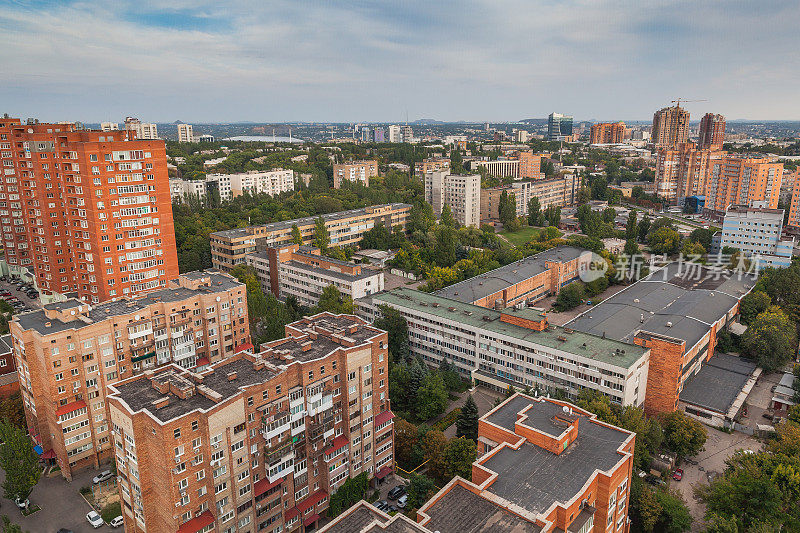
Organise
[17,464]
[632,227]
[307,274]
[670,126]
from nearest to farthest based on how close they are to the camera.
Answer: [17,464], [307,274], [632,227], [670,126]

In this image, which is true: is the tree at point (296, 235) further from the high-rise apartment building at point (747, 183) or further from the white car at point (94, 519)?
the high-rise apartment building at point (747, 183)

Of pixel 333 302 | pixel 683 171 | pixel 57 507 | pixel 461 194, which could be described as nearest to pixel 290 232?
pixel 333 302

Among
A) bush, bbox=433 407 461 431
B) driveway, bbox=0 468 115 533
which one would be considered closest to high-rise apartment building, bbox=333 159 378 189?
bush, bbox=433 407 461 431

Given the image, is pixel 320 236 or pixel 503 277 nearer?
pixel 503 277

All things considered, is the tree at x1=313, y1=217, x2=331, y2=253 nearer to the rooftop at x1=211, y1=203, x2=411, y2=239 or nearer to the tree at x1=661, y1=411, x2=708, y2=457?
the rooftop at x1=211, y1=203, x2=411, y2=239

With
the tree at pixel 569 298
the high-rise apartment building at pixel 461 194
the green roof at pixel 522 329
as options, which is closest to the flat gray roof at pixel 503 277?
the tree at pixel 569 298

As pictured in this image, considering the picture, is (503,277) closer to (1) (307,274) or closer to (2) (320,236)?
(1) (307,274)

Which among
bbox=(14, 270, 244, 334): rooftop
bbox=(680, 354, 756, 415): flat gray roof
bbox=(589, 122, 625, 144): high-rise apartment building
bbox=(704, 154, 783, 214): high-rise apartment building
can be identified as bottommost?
bbox=(680, 354, 756, 415): flat gray roof
